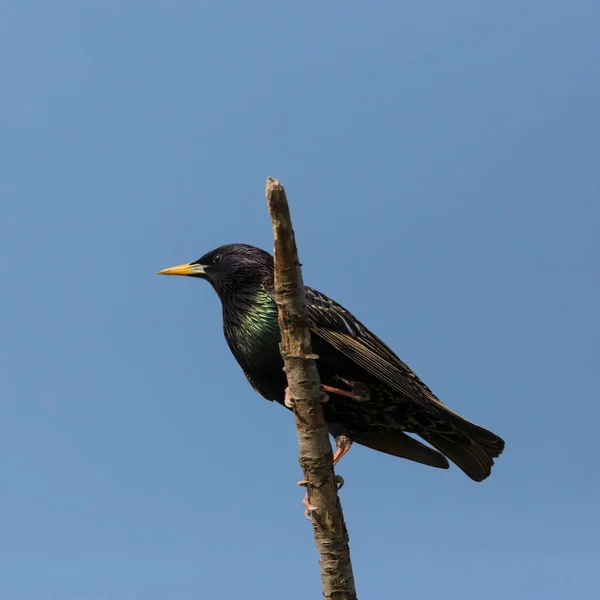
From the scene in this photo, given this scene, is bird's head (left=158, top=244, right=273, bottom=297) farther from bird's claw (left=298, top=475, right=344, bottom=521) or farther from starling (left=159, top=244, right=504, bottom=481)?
bird's claw (left=298, top=475, right=344, bottom=521)

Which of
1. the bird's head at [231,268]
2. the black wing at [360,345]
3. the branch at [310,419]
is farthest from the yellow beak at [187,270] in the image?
the branch at [310,419]

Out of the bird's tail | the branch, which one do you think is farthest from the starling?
the branch

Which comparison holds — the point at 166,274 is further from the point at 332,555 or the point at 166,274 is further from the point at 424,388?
the point at 332,555

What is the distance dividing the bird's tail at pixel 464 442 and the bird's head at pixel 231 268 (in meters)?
1.63

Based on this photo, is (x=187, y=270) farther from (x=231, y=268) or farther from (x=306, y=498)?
(x=306, y=498)

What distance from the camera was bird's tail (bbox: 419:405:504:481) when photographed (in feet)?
19.0

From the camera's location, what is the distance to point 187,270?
6539mm

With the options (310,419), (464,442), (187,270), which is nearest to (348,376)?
(310,419)

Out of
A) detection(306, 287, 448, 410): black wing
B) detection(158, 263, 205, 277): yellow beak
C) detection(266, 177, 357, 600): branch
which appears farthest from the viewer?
detection(158, 263, 205, 277): yellow beak

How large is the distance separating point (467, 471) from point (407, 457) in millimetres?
457

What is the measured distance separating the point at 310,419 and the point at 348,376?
918mm

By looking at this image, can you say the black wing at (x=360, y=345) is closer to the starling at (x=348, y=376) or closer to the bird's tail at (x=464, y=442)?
the starling at (x=348, y=376)

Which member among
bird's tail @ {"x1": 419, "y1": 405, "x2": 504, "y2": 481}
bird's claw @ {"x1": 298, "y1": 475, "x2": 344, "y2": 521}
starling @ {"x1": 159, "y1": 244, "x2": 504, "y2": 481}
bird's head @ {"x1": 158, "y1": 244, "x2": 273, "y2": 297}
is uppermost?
bird's head @ {"x1": 158, "y1": 244, "x2": 273, "y2": 297}

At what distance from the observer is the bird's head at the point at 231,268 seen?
6.02m
